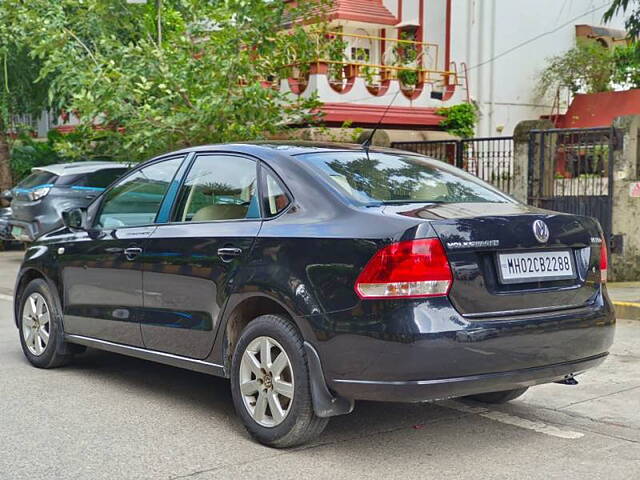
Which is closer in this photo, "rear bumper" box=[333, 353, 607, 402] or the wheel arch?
"rear bumper" box=[333, 353, 607, 402]

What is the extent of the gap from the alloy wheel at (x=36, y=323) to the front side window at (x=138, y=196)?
936 mm

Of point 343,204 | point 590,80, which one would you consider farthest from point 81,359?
point 590,80

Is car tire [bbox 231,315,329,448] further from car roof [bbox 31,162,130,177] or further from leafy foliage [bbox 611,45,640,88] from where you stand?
leafy foliage [bbox 611,45,640,88]

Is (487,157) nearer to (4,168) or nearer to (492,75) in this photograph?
(492,75)

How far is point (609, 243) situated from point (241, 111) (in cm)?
518

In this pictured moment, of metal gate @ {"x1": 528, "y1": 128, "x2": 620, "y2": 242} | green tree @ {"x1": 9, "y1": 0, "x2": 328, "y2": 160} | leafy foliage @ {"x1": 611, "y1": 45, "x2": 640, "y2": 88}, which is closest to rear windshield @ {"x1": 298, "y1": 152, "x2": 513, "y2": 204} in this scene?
metal gate @ {"x1": 528, "y1": 128, "x2": 620, "y2": 242}

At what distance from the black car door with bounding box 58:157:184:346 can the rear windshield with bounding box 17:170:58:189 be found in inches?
362

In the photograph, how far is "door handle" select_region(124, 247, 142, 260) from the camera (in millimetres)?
6055

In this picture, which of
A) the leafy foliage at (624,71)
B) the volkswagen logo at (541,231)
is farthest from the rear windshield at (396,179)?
the leafy foliage at (624,71)

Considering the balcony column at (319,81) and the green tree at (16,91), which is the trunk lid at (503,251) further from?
the green tree at (16,91)

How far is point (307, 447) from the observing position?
502 cm

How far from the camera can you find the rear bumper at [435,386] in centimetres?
447

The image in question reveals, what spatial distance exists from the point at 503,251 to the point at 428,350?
69 centimetres

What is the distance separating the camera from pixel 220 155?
19.2 feet
